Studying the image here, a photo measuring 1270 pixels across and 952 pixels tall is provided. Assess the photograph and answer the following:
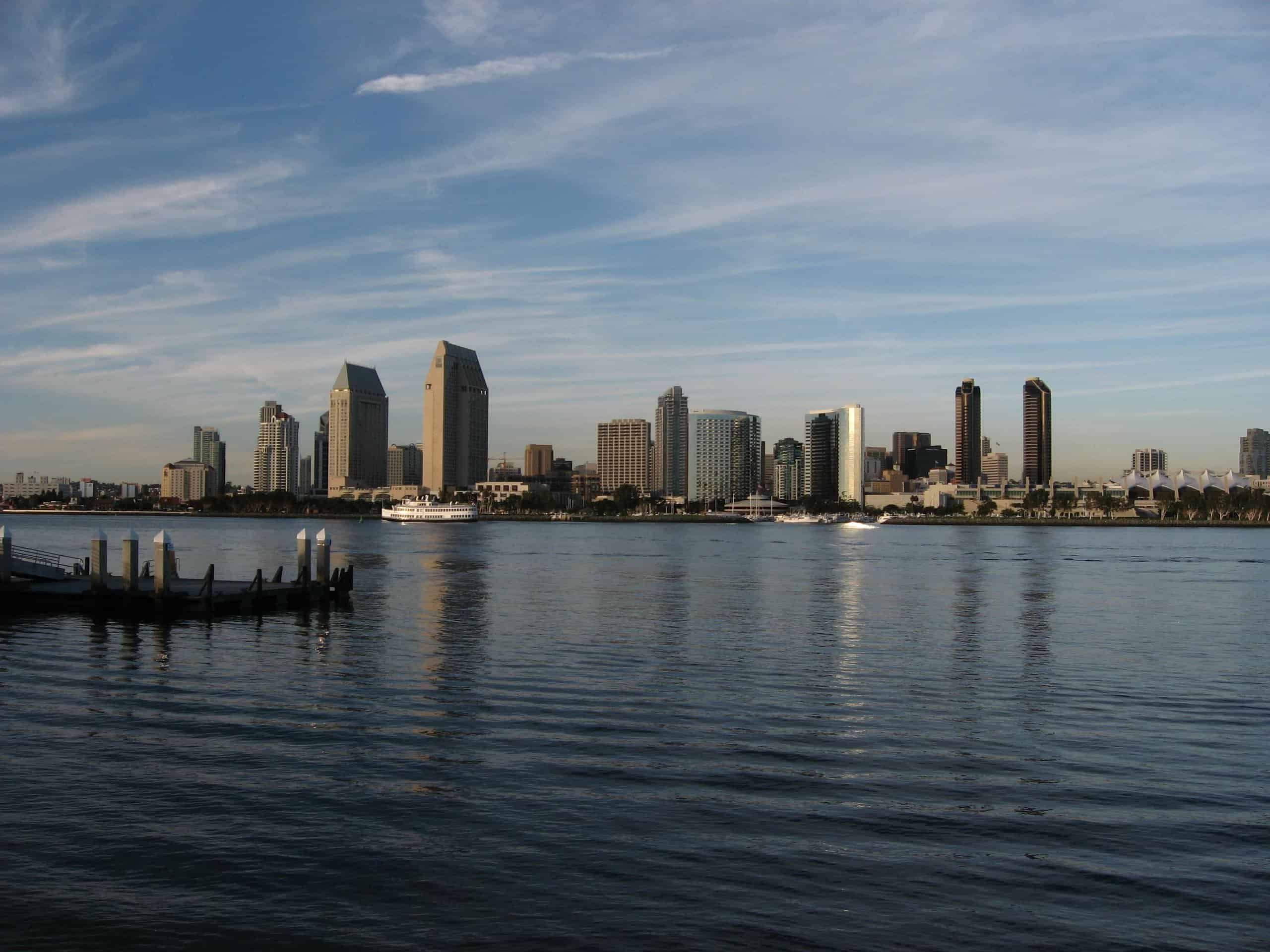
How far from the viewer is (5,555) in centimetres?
4966

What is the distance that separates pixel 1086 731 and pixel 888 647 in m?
14.4

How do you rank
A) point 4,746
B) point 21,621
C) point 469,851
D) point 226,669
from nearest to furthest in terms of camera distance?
1. point 469,851
2. point 4,746
3. point 226,669
4. point 21,621

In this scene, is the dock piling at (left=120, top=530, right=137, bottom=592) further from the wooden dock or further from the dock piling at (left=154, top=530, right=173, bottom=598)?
the dock piling at (left=154, top=530, right=173, bottom=598)

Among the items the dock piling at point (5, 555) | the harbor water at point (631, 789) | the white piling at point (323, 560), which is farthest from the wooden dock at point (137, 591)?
the harbor water at point (631, 789)

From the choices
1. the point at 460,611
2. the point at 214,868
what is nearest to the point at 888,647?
the point at 460,611

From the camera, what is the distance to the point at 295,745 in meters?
21.7

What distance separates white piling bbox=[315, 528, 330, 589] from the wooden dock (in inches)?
5.5

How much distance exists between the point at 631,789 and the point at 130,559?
37.2 m

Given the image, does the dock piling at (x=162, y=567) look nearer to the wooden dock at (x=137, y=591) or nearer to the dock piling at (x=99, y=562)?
the wooden dock at (x=137, y=591)

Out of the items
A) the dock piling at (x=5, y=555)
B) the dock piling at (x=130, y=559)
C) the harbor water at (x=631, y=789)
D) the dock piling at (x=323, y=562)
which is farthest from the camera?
the dock piling at (x=323, y=562)

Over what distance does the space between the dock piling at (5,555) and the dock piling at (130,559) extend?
16.3 ft

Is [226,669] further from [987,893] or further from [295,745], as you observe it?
[987,893]

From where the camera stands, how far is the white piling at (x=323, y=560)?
53.8 metres

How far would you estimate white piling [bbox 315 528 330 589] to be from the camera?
5381 cm
